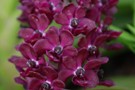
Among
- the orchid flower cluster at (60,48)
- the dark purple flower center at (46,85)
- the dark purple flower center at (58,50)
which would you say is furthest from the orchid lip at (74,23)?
the dark purple flower center at (46,85)

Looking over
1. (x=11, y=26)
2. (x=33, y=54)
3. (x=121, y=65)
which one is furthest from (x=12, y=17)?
(x=33, y=54)

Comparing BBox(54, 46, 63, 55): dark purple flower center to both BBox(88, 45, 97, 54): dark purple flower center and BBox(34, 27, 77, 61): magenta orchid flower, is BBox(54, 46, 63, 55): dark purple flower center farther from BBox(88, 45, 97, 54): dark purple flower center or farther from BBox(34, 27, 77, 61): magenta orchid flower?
BBox(88, 45, 97, 54): dark purple flower center

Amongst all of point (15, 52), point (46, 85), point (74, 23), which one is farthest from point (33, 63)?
point (15, 52)

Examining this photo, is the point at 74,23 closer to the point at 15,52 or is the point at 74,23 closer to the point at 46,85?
the point at 46,85

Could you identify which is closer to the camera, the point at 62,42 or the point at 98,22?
the point at 62,42

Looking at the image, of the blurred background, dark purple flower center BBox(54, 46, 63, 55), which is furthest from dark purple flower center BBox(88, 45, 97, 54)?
the blurred background

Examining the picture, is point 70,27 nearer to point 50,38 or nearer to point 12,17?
point 50,38

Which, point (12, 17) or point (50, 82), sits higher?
point (12, 17)

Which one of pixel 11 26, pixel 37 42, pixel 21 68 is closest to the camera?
pixel 37 42
